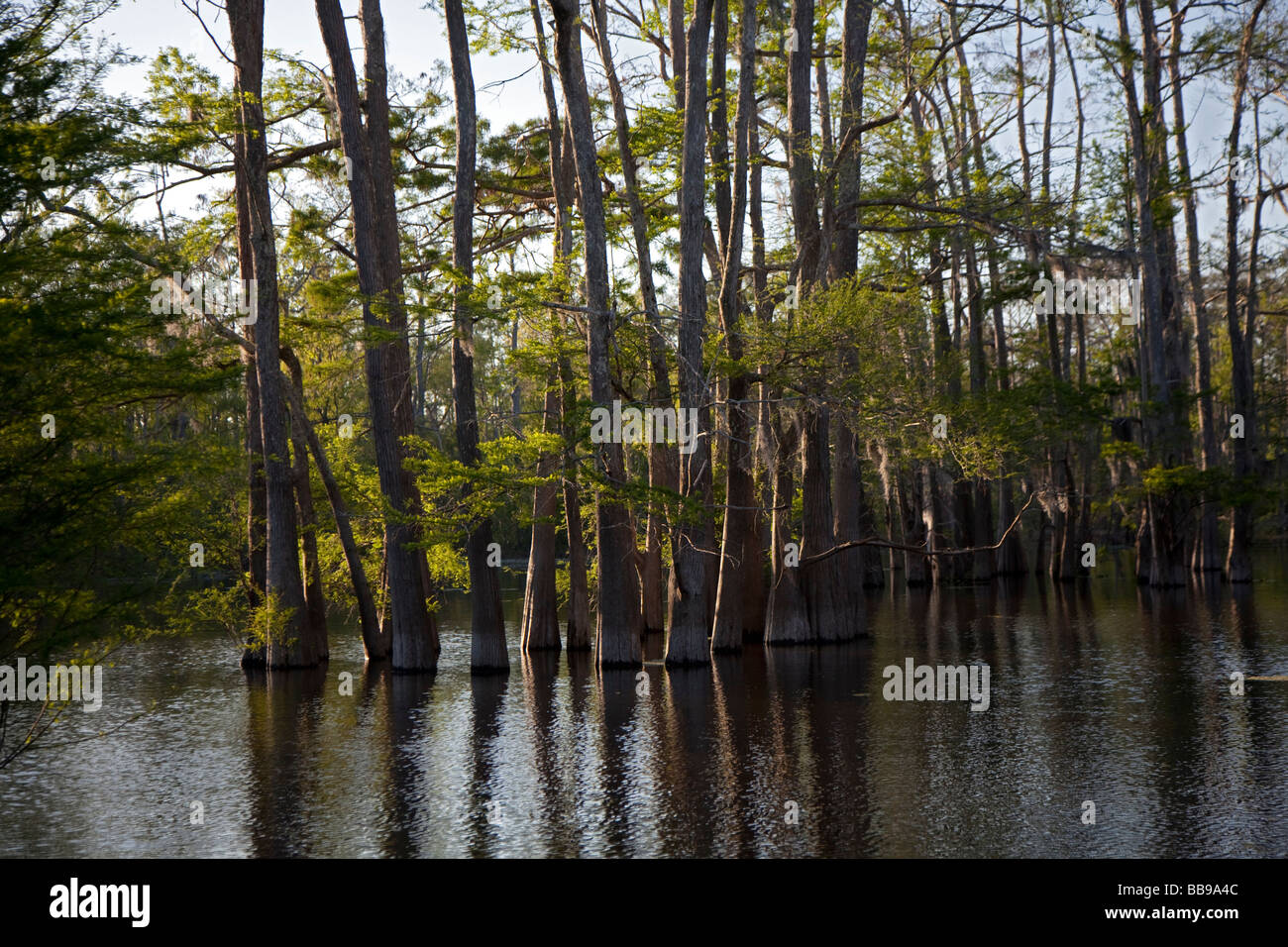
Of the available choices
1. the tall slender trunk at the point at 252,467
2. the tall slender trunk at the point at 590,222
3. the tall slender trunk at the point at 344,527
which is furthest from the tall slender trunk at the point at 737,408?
the tall slender trunk at the point at 252,467

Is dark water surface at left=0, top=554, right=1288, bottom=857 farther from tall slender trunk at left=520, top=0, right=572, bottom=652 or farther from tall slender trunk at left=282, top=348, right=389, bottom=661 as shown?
tall slender trunk at left=520, top=0, right=572, bottom=652

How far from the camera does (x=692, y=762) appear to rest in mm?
13227

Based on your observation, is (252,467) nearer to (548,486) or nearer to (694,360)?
(548,486)

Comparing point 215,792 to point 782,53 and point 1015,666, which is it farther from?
point 782,53

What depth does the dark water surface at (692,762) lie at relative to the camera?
10312mm

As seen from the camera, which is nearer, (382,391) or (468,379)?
(468,379)

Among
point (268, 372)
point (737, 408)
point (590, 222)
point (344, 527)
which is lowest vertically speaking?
point (344, 527)

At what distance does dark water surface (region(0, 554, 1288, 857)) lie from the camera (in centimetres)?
1031

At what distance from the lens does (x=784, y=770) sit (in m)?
12.7

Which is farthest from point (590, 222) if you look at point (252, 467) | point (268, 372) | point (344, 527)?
point (252, 467)

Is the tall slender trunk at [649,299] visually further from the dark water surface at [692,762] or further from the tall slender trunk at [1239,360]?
the tall slender trunk at [1239,360]
